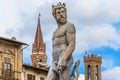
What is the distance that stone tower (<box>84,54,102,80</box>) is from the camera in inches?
5256

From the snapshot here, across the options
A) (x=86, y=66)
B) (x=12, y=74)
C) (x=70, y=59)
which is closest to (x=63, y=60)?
(x=70, y=59)

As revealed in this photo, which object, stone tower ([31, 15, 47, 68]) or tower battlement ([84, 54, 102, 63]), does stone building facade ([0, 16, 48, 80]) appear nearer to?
stone tower ([31, 15, 47, 68])

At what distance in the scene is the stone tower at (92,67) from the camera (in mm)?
133500

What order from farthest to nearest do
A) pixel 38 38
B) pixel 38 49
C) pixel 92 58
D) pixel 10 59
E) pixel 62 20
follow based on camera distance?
pixel 92 58, pixel 38 38, pixel 38 49, pixel 10 59, pixel 62 20

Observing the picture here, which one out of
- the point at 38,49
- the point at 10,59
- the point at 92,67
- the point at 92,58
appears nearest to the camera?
the point at 10,59

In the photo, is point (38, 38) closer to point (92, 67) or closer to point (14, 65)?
point (92, 67)

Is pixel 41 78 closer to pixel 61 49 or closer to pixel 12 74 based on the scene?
Result: pixel 12 74

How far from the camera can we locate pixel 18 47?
6069cm

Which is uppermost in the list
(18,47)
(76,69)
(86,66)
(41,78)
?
(86,66)

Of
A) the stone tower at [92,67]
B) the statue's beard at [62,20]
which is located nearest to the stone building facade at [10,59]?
the statue's beard at [62,20]

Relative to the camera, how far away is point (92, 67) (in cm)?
13350

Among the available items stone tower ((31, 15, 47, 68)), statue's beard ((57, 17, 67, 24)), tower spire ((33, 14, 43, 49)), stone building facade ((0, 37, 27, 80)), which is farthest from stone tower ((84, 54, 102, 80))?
statue's beard ((57, 17, 67, 24))

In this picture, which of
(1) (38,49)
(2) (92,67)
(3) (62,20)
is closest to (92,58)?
(2) (92,67)

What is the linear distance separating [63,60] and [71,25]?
1.27 meters
